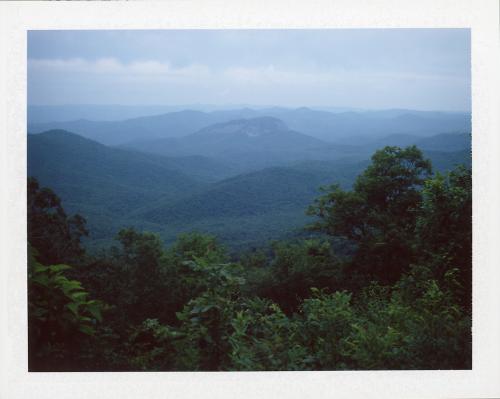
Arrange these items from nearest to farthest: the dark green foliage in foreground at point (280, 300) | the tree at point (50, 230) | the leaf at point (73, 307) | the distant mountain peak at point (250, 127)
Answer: the leaf at point (73, 307), the dark green foliage in foreground at point (280, 300), the tree at point (50, 230), the distant mountain peak at point (250, 127)

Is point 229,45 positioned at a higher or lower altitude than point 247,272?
higher

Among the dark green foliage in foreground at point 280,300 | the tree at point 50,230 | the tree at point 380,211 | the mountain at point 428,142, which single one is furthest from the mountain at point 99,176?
the mountain at point 428,142

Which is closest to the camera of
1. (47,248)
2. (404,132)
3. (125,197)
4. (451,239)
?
(47,248)

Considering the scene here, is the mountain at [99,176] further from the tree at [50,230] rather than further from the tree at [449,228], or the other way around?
the tree at [449,228]
